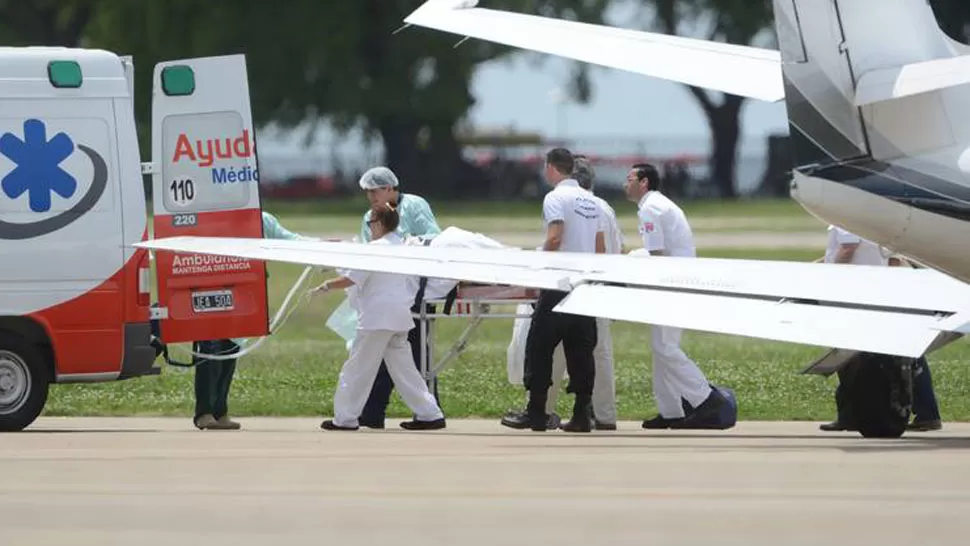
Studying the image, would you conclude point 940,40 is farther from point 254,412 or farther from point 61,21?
point 61,21

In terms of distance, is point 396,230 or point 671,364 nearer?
point 671,364

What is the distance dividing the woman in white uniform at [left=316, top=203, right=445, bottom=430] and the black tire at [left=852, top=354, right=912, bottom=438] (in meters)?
2.82

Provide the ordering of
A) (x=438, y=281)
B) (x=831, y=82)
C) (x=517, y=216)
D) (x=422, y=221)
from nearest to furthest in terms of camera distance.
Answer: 1. (x=831, y=82)
2. (x=438, y=281)
3. (x=422, y=221)
4. (x=517, y=216)

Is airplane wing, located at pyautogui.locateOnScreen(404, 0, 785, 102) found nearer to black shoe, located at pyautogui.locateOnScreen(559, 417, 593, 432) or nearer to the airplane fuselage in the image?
the airplane fuselage

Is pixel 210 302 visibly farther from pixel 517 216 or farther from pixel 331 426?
pixel 517 216

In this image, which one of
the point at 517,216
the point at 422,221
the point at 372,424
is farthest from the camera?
the point at 517,216

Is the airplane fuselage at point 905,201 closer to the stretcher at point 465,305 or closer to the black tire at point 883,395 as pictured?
the black tire at point 883,395

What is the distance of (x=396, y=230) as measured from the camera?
1605 cm

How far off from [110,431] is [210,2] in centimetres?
4694

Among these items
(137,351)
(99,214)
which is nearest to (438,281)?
(137,351)

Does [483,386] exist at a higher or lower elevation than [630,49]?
lower

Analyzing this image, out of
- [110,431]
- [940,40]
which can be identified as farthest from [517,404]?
[940,40]

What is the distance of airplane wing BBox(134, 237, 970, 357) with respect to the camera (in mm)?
12359

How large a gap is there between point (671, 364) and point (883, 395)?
1767 mm
